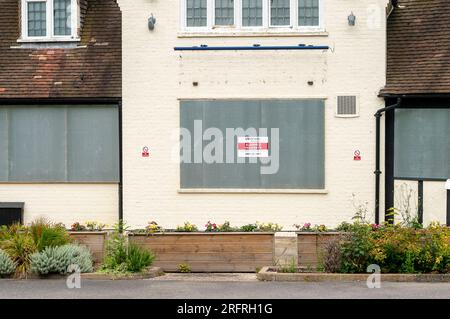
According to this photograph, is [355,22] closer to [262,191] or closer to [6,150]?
[262,191]

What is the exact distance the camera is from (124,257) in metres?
18.8

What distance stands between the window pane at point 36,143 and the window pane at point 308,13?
585 centimetres

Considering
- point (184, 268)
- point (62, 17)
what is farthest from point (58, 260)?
point (62, 17)

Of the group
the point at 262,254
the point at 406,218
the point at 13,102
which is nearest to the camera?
the point at 262,254

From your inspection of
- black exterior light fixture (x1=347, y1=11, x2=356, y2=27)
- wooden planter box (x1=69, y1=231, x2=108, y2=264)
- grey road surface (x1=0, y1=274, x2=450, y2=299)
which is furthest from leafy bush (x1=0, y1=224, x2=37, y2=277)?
black exterior light fixture (x1=347, y1=11, x2=356, y2=27)

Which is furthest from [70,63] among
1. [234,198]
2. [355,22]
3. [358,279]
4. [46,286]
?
[358,279]

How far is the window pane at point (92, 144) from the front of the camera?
24.2m

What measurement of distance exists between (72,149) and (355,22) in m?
6.97

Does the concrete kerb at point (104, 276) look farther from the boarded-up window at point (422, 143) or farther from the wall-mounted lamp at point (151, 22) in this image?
the boarded-up window at point (422, 143)

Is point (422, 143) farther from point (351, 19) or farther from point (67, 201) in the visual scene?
point (67, 201)

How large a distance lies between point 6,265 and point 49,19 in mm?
8342

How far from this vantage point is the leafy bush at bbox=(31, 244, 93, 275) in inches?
725

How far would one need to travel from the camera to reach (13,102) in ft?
80.0

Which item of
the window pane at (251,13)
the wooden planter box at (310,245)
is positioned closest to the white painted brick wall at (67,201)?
the window pane at (251,13)
